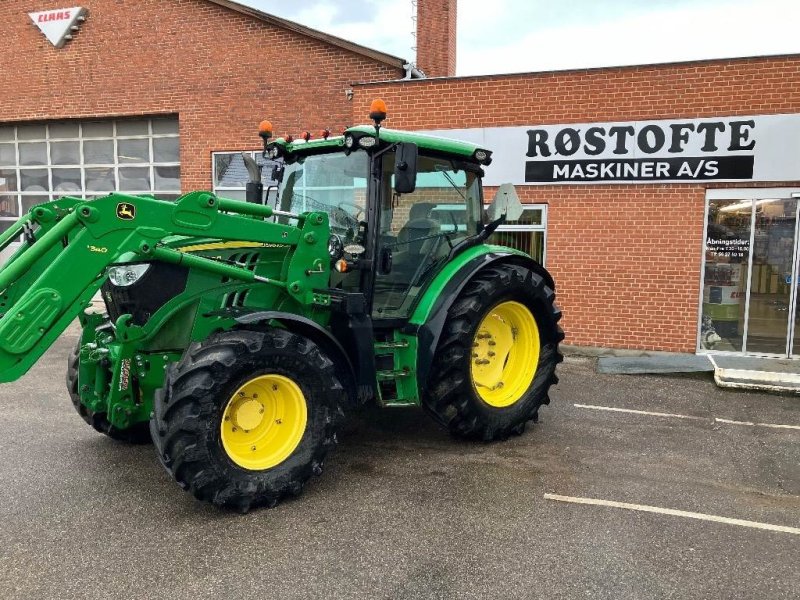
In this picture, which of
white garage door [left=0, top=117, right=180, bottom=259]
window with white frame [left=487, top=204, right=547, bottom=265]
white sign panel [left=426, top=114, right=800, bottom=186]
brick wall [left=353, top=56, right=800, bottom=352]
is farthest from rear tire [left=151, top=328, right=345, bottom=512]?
white garage door [left=0, top=117, right=180, bottom=259]

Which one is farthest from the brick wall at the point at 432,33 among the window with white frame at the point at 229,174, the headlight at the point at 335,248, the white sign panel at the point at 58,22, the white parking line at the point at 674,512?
the white parking line at the point at 674,512

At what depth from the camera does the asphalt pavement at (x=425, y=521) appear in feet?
10.2

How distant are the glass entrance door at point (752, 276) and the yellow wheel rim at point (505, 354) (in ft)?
14.0

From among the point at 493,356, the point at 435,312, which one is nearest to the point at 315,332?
the point at 435,312

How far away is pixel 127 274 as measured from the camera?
12.6ft

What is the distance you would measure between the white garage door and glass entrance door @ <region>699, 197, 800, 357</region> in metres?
9.38

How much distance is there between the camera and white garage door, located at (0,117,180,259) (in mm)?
12344

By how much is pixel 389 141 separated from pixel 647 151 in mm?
5192

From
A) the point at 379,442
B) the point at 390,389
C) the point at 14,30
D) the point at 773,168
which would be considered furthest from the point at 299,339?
A: the point at 14,30

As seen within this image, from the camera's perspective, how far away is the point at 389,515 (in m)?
3.79

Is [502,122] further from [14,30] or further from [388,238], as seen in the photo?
[14,30]

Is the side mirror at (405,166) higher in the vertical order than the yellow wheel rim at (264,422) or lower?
higher

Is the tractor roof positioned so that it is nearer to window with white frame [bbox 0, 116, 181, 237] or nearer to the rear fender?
the rear fender

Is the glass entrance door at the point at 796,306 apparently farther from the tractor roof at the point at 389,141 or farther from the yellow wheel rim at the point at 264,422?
the yellow wheel rim at the point at 264,422
